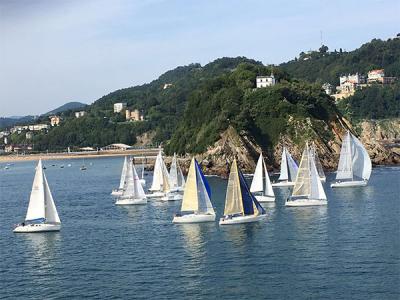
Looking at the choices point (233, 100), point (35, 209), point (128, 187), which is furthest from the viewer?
point (233, 100)

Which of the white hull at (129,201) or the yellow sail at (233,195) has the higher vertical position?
the yellow sail at (233,195)

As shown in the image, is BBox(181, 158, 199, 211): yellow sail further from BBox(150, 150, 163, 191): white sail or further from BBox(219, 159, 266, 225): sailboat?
BBox(150, 150, 163, 191): white sail

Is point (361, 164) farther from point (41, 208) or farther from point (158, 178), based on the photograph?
point (41, 208)

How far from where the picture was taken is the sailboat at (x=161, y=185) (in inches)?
3302

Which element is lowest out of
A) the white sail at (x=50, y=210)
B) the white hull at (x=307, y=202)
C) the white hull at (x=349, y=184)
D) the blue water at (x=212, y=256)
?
the blue water at (x=212, y=256)

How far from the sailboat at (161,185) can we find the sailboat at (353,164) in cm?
2167

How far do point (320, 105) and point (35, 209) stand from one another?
294ft

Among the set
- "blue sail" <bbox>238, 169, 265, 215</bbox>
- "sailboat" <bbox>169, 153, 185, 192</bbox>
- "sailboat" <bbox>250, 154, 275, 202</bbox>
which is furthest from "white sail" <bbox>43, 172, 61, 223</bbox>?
"sailboat" <bbox>169, 153, 185, 192</bbox>

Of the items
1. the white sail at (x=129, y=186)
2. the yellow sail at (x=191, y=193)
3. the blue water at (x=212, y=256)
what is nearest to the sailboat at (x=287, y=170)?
the blue water at (x=212, y=256)

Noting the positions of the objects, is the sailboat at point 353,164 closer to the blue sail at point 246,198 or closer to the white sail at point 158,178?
the white sail at point 158,178

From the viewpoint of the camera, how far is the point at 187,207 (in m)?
61.1

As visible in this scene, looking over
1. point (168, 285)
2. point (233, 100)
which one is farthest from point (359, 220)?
point (233, 100)

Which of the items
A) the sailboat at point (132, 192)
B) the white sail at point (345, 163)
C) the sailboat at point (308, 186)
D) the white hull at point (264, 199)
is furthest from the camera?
the white sail at point (345, 163)

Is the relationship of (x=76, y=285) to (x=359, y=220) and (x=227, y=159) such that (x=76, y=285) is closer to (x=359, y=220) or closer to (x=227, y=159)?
(x=359, y=220)
